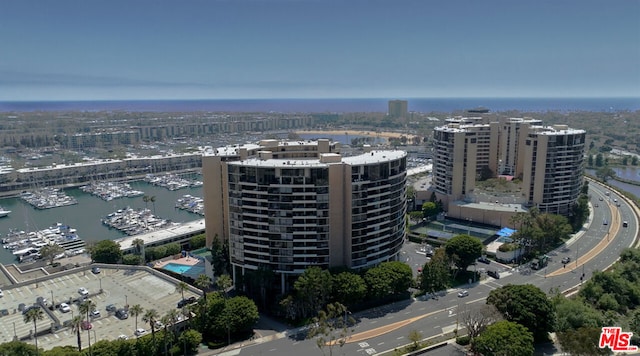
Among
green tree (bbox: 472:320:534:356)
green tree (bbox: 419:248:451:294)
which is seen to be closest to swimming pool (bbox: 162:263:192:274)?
green tree (bbox: 419:248:451:294)

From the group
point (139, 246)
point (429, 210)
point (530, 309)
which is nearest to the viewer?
point (530, 309)

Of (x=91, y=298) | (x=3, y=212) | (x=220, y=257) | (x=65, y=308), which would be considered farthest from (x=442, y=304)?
(x=3, y=212)

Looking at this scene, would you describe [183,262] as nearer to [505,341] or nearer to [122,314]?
[122,314]

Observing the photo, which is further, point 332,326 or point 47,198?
point 47,198

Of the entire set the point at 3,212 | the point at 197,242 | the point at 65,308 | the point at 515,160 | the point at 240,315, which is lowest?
the point at 3,212

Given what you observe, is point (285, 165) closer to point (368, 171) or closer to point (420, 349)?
point (368, 171)

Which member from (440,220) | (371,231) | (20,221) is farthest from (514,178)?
(20,221)

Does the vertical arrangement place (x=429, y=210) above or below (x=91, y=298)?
above

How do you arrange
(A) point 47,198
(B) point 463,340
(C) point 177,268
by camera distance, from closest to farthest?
1. (B) point 463,340
2. (C) point 177,268
3. (A) point 47,198
